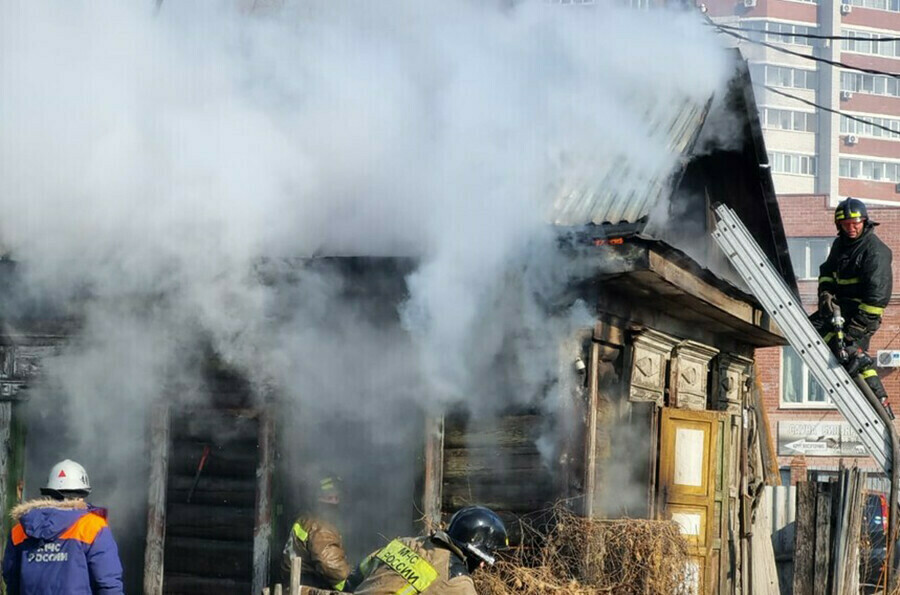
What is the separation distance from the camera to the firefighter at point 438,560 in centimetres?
635

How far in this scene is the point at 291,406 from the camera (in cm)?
1059

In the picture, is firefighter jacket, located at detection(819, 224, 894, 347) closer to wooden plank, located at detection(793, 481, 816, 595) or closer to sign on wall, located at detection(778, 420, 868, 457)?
wooden plank, located at detection(793, 481, 816, 595)

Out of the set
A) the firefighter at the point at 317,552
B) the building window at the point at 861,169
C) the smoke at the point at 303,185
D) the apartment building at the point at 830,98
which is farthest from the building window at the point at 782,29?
the firefighter at the point at 317,552

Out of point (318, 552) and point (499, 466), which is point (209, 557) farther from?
point (499, 466)

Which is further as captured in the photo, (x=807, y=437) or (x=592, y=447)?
(x=807, y=437)

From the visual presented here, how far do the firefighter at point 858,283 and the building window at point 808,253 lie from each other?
86.7 ft

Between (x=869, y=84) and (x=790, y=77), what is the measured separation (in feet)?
16.6

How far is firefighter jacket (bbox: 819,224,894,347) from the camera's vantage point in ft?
37.1

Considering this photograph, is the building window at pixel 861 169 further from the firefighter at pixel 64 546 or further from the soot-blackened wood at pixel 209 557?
the firefighter at pixel 64 546

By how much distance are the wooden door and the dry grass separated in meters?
1.10

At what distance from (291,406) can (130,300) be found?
60.3 inches

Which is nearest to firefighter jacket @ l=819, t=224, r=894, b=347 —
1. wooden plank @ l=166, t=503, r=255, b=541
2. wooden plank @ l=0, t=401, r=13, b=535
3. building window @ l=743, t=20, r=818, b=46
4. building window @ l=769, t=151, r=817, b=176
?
wooden plank @ l=166, t=503, r=255, b=541

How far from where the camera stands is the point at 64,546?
7.27 meters

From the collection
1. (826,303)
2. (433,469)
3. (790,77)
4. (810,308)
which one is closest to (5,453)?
(433,469)
